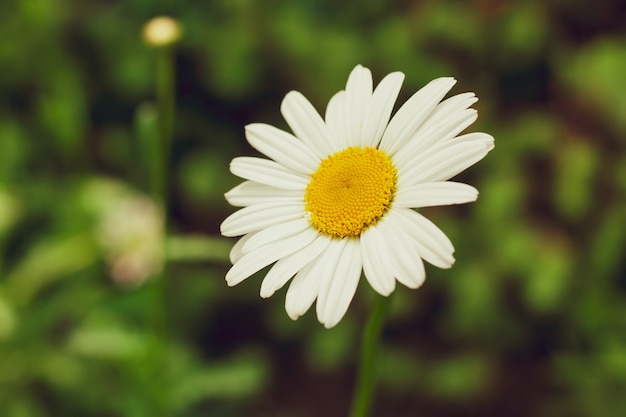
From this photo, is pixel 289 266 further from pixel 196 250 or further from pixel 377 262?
pixel 196 250

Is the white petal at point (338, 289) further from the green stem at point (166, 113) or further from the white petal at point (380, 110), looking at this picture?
the green stem at point (166, 113)

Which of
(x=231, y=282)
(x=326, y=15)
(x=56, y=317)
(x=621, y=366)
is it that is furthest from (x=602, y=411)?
(x=56, y=317)

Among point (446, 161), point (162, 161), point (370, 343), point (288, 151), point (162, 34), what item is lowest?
point (370, 343)

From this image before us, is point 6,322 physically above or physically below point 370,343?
above

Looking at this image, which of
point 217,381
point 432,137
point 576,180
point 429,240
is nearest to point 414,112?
point 432,137

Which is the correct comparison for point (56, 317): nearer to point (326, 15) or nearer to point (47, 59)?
point (47, 59)

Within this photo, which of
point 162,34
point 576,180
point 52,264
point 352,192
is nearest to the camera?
point 352,192
